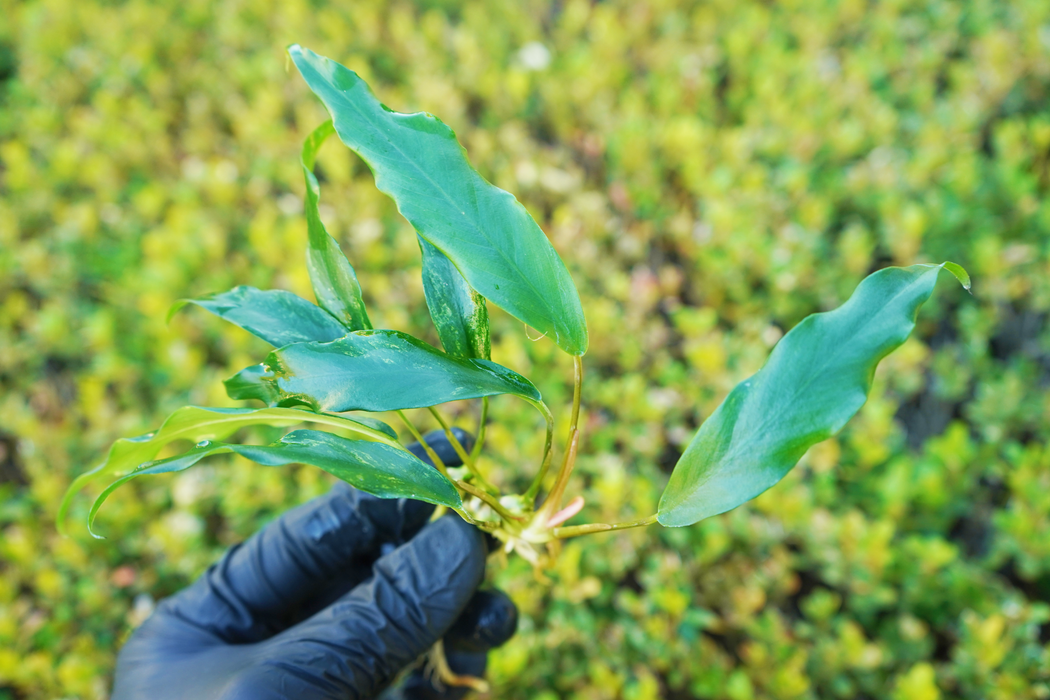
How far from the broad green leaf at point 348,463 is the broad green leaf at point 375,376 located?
0.04 m

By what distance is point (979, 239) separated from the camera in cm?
144

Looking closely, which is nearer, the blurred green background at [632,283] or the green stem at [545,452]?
the green stem at [545,452]

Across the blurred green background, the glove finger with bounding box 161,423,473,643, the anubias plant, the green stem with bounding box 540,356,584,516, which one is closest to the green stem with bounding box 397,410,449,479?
the anubias plant

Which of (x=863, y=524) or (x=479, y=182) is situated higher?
(x=479, y=182)

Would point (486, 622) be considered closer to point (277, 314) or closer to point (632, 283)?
point (277, 314)

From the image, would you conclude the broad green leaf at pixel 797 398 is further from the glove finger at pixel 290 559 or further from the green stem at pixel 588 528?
the glove finger at pixel 290 559

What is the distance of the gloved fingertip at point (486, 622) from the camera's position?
881 mm

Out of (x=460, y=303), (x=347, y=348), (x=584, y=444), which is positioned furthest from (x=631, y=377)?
(x=347, y=348)

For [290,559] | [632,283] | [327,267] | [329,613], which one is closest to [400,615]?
[329,613]

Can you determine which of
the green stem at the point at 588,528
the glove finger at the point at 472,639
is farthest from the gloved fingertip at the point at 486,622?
the green stem at the point at 588,528

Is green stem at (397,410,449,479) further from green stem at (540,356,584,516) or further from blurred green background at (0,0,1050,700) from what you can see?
blurred green background at (0,0,1050,700)

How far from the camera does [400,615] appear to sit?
2.65 feet

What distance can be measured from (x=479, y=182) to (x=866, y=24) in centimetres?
198

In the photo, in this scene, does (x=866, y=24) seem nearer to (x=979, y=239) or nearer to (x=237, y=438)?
(x=979, y=239)
